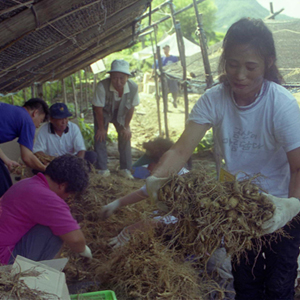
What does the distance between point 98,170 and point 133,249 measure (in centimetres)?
307

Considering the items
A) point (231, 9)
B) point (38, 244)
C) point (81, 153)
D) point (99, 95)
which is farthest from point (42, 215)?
point (231, 9)

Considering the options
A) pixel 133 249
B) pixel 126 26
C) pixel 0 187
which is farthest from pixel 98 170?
pixel 133 249

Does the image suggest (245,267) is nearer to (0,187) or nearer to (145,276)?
(145,276)

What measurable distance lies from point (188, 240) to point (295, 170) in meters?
0.70

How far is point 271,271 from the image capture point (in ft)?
6.60

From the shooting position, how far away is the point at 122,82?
194 inches

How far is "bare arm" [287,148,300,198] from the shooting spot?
70.3 inches

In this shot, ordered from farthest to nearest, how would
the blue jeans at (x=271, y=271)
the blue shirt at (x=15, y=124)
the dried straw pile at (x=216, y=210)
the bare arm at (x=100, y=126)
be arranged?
1. the bare arm at (x=100, y=126)
2. the blue shirt at (x=15, y=124)
3. the blue jeans at (x=271, y=271)
4. the dried straw pile at (x=216, y=210)

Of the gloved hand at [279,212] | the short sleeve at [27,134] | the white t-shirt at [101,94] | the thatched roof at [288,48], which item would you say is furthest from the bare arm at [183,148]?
the white t-shirt at [101,94]

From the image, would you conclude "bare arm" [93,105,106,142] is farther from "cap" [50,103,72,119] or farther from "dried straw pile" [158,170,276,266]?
"dried straw pile" [158,170,276,266]

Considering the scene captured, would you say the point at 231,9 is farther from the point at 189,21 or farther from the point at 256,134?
the point at 256,134

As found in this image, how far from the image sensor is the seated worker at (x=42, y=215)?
2180 mm

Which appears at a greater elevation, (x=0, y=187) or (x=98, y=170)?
(x=0, y=187)

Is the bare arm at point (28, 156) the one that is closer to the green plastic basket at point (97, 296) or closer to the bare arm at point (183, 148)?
the bare arm at point (183, 148)
